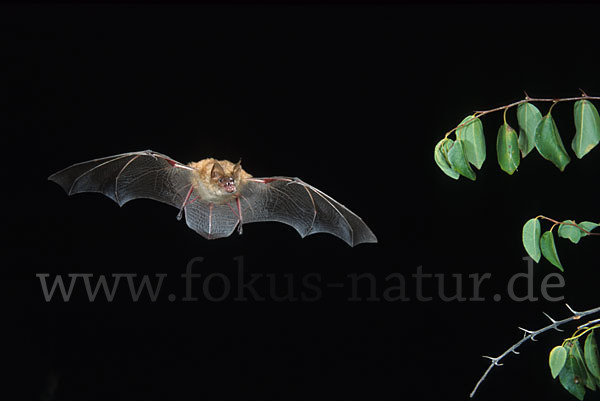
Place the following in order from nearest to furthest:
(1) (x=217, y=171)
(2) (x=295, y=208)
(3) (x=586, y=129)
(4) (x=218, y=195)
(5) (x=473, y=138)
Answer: (3) (x=586, y=129), (5) (x=473, y=138), (1) (x=217, y=171), (4) (x=218, y=195), (2) (x=295, y=208)

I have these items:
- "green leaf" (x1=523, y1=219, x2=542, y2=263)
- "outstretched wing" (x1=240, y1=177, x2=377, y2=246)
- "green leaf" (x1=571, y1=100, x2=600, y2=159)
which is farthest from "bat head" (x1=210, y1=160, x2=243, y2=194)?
"green leaf" (x1=571, y1=100, x2=600, y2=159)

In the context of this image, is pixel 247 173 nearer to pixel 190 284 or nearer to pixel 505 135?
pixel 190 284

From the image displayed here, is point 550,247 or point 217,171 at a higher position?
point 217,171

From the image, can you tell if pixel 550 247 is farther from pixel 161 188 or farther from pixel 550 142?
pixel 161 188

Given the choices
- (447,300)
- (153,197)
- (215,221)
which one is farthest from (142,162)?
(447,300)

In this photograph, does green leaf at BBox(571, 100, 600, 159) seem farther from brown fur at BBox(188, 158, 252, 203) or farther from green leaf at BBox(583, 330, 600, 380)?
brown fur at BBox(188, 158, 252, 203)

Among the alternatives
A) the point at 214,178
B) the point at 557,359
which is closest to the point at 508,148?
the point at 557,359
